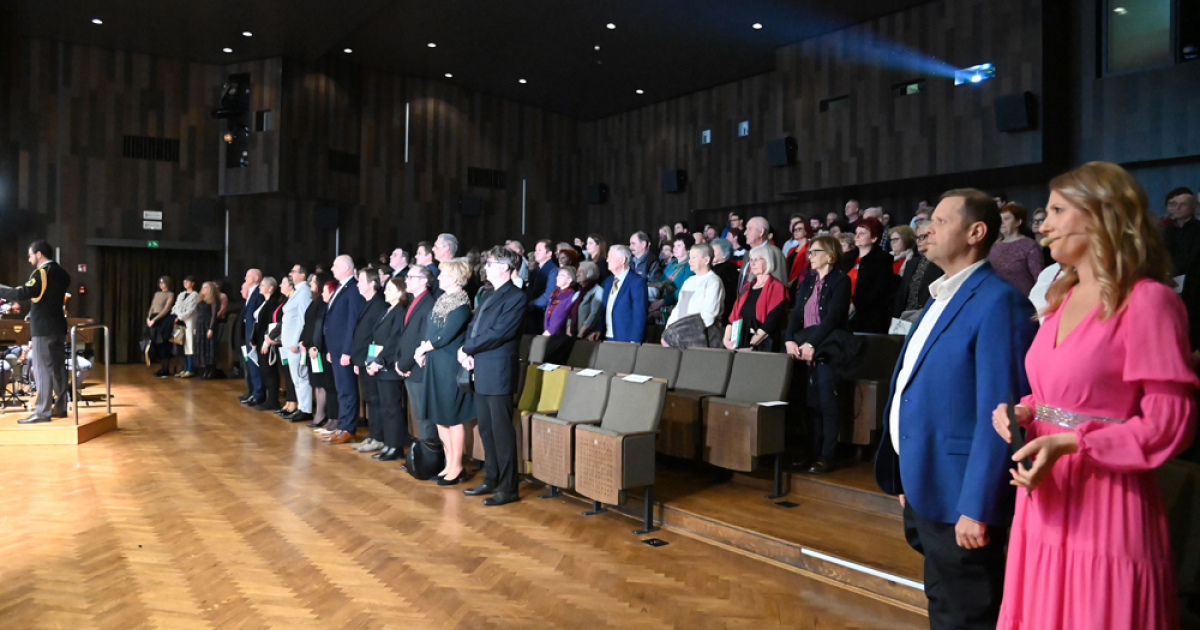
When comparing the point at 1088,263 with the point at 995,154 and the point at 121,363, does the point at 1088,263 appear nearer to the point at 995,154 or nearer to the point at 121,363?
the point at 995,154

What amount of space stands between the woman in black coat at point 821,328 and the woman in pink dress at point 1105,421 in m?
2.54

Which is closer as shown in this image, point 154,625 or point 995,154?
point 154,625

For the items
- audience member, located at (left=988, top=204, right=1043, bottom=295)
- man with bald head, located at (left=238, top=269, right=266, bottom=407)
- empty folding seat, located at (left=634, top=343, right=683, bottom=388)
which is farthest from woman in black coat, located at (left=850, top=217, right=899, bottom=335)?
man with bald head, located at (left=238, top=269, right=266, bottom=407)

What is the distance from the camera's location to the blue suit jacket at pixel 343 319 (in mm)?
6059

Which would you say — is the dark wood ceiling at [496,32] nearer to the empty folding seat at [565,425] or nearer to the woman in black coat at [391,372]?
the woman in black coat at [391,372]

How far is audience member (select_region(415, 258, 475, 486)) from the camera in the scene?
4.66 meters

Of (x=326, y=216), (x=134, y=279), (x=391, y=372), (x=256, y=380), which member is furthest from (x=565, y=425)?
(x=134, y=279)

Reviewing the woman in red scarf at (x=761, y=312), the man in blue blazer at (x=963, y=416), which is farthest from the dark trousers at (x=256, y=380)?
the man in blue blazer at (x=963, y=416)

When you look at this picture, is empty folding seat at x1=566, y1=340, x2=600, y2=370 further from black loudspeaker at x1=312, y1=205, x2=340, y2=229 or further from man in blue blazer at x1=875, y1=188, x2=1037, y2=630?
black loudspeaker at x1=312, y1=205, x2=340, y2=229

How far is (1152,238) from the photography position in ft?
4.76

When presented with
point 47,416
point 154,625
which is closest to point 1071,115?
point 154,625

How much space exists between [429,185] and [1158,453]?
42.6 ft

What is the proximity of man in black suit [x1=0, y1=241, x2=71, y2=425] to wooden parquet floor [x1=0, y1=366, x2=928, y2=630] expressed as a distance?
3.76 feet

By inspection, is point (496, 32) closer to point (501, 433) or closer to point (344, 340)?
point (344, 340)
